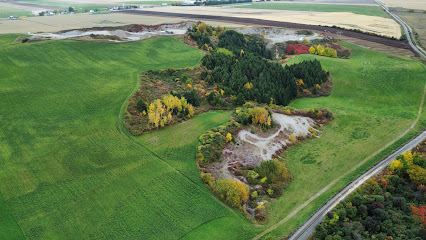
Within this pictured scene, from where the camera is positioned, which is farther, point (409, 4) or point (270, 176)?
point (409, 4)

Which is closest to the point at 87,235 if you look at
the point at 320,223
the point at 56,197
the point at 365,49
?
the point at 56,197

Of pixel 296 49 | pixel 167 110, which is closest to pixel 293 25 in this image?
pixel 296 49

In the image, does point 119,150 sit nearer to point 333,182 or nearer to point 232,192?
point 232,192

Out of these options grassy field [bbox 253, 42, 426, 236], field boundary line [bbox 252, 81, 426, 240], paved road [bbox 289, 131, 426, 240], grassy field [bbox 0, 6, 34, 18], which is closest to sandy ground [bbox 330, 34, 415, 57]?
grassy field [bbox 253, 42, 426, 236]

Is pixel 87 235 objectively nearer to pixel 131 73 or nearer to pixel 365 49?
pixel 131 73

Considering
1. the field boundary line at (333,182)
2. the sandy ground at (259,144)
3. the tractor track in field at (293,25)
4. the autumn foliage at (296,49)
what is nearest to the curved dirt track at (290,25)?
the tractor track in field at (293,25)

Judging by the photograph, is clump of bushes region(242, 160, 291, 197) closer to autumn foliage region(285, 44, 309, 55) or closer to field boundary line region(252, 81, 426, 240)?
field boundary line region(252, 81, 426, 240)
